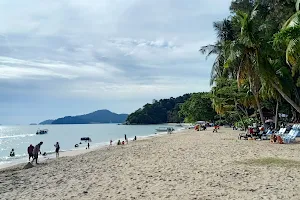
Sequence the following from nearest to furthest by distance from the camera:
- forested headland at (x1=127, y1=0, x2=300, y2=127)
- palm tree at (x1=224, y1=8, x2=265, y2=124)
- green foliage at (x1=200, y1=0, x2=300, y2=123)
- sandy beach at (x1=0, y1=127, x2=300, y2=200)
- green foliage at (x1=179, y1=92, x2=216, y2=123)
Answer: sandy beach at (x1=0, y1=127, x2=300, y2=200)
green foliage at (x1=200, y1=0, x2=300, y2=123)
forested headland at (x1=127, y1=0, x2=300, y2=127)
palm tree at (x1=224, y1=8, x2=265, y2=124)
green foliage at (x1=179, y1=92, x2=216, y2=123)

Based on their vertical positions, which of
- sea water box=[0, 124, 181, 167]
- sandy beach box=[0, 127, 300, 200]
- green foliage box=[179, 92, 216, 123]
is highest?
green foliage box=[179, 92, 216, 123]

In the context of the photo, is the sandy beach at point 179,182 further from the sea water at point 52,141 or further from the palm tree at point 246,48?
the sea water at point 52,141

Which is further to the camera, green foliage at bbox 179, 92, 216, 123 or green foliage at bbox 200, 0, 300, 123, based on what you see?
green foliage at bbox 179, 92, 216, 123

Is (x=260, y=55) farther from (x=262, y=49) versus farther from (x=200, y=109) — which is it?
(x=200, y=109)

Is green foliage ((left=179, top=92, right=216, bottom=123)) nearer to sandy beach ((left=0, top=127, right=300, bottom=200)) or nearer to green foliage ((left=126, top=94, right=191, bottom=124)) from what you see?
sandy beach ((left=0, top=127, right=300, bottom=200))

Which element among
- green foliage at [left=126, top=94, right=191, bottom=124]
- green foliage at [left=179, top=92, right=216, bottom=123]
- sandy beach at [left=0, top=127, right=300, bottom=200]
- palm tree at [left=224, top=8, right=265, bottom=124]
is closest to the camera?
sandy beach at [left=0, top=127, right=300, bottom=200]

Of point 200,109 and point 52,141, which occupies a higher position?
point 200,109

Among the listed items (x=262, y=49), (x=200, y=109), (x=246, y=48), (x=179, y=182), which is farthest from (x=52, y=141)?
(x=179, y=182)

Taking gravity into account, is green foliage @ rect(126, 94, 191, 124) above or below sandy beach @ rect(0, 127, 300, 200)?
above

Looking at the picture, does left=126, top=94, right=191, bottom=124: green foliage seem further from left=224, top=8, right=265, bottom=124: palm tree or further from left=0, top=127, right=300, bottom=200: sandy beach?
left=0, top=127, right=300, bottom=200: sandy beach

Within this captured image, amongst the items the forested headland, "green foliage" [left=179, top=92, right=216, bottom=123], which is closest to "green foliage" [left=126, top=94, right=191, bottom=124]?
"green foliage" [left=179, top=92, right=216, bottom=123]

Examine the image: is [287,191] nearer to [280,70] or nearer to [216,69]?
[280,70]

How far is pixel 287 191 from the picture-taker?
670 cm

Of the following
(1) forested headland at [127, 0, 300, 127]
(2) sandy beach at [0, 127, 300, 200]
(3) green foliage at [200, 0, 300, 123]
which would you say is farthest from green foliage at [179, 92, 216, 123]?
(2) sandy beach at [0, 127, 300, 200]
